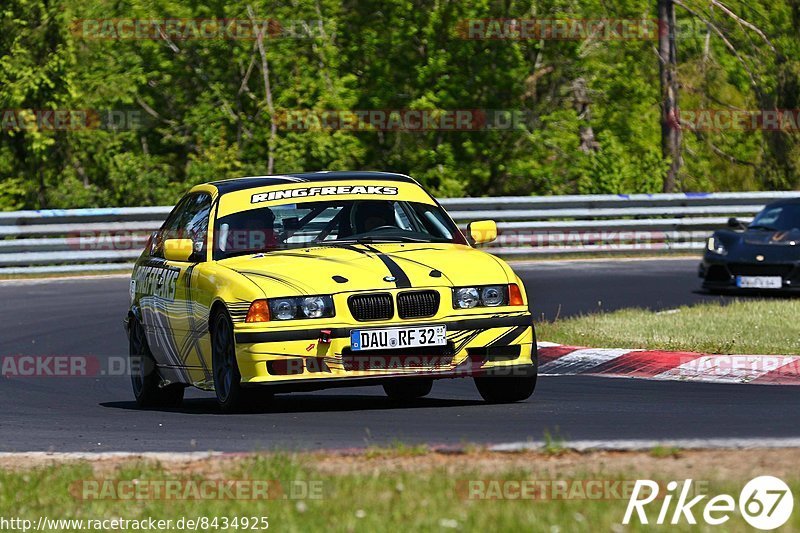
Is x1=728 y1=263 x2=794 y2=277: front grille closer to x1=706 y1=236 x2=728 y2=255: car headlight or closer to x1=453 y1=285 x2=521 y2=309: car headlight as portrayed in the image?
x1=706 y1=236 x2=728 y2=255: car headlight

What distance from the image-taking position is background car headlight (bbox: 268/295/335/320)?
8984mm

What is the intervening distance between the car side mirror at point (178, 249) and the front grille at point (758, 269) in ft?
31.6

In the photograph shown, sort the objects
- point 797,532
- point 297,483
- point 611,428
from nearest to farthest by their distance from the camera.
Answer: point 797,532, point 297,483, point 611,428

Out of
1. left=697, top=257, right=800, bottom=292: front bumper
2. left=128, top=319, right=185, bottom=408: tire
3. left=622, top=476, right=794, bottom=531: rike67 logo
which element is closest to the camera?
left=622, top=476, right=794, bottom=531: rike67 logo

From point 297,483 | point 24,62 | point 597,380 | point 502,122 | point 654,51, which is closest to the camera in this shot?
point 297,483

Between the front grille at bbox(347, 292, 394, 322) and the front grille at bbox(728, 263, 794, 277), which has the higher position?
the front grille at bbox(347, 292, 394, 322)

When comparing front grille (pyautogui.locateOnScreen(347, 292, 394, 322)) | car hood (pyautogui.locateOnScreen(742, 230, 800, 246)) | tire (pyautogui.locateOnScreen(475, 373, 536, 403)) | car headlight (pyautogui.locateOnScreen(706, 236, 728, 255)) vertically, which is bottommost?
car headlight (pyautogui.locateOnScreen(706, 236, 728, 255))

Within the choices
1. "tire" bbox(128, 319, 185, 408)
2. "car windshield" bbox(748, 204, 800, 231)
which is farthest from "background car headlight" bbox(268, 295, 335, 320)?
"car windshield" bbox(748, 204, 800, 231)

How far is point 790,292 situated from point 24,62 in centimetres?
1480

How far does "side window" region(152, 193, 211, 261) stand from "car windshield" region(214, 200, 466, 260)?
200 millimetres

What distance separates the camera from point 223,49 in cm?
2972

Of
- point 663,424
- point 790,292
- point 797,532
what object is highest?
point 797,532

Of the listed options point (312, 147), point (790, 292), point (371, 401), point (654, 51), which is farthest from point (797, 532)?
point (654, 51)

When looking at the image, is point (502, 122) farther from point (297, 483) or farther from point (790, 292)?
point (297, 483)
